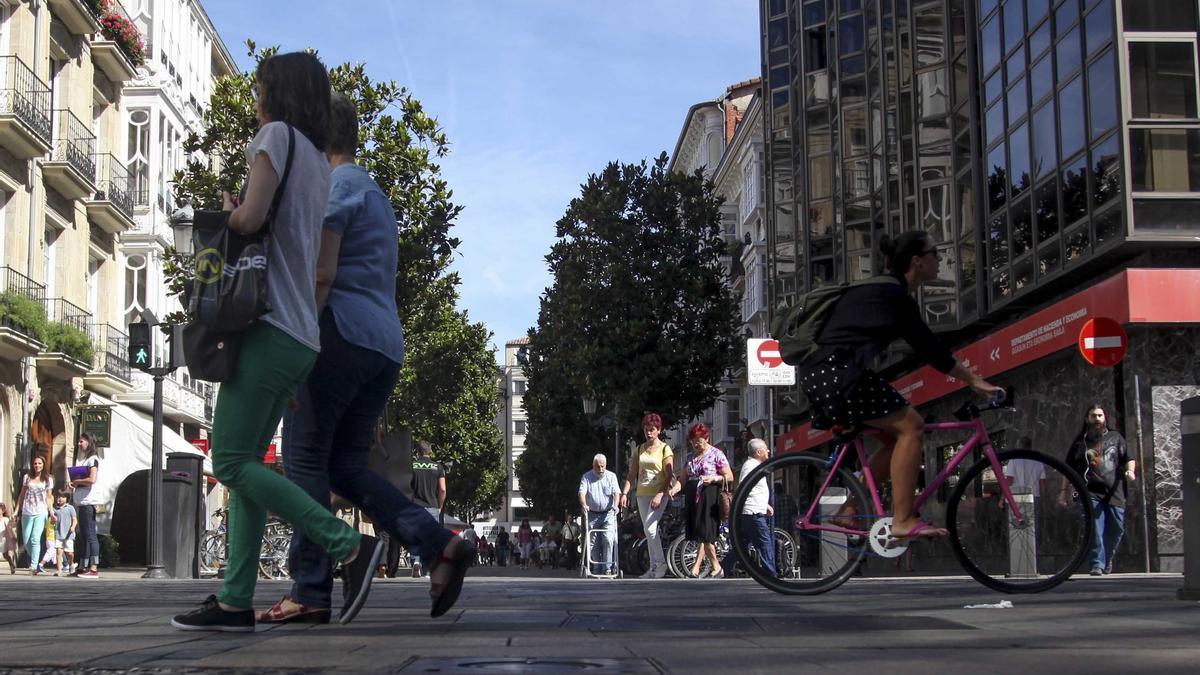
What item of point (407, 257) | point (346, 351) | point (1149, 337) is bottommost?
point (346, 351)

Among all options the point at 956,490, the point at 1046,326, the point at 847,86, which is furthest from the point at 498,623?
the point at 847,86

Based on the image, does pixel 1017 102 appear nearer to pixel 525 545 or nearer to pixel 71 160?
pixel 71 160

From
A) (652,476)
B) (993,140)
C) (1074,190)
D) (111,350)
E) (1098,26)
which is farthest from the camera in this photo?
(111,350)

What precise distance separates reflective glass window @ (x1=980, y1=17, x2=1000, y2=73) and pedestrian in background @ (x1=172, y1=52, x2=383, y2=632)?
2265 centimetres

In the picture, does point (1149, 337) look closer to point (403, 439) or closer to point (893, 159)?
point (403, 439)

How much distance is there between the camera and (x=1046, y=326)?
74.6 ft

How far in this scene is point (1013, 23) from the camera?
25516 millimetres

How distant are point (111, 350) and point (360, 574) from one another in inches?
1208

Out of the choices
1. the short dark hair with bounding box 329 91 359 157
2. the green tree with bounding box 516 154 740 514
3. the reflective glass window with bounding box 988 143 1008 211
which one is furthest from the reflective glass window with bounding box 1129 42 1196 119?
the green tree with bounding box 516 154 740 514

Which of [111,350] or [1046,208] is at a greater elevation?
[1046,208]

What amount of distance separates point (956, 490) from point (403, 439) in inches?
348

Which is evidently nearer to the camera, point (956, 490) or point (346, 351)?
point (346, 351)

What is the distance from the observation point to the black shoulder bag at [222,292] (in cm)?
516

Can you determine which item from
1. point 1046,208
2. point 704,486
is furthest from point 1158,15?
point 704,486
